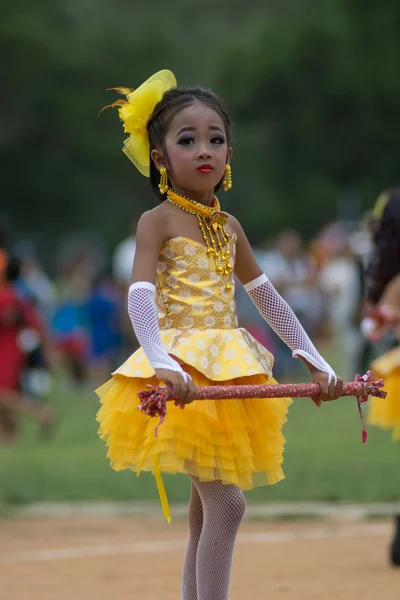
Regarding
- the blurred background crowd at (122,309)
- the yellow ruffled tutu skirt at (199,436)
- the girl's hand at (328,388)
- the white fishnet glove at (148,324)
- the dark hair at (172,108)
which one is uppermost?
the blurred background crowd at (122,309)

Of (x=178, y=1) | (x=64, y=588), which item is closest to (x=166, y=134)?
(x=64, y=588)

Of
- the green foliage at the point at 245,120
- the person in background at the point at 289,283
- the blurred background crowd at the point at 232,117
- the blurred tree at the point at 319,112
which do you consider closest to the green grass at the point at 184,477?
the person in background at the point at 289,283

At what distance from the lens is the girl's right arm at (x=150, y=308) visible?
449 centimetres

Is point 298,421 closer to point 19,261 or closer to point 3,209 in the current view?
point 19,261

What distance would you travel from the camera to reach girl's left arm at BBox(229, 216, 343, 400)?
16.4 feet

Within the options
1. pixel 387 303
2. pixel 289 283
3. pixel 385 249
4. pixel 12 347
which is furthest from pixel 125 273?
pixel 387 303

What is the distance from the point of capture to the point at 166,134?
16.4 ft

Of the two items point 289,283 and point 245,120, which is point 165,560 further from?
point 245,120

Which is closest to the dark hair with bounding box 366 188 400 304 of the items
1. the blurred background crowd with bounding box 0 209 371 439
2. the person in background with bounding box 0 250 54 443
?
the person in background with bounding box 0 250 54 443

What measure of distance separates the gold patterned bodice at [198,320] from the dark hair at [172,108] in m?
0.34

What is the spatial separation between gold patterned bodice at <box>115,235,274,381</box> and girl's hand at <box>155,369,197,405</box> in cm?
26

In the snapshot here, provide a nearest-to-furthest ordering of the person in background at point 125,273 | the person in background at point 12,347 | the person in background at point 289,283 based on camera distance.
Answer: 1. the person in background at point 12,347
2. the person in background at point 125,273
3. the person in background at point 289,283

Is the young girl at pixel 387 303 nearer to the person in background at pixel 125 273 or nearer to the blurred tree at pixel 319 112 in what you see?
the person in background at pixel 125 273

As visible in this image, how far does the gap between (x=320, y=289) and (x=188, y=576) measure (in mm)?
17502
